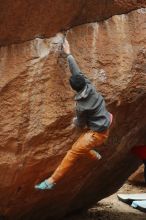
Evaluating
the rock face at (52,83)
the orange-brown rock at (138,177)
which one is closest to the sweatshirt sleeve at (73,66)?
the rock face at (52,83)

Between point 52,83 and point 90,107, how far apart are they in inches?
29.2

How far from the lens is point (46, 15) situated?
6.02 meters

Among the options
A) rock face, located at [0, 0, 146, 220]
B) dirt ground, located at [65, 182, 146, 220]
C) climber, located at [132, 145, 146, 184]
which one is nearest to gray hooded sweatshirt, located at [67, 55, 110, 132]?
rock face, located at [0, 0, 146, 220]

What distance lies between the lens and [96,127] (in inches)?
225

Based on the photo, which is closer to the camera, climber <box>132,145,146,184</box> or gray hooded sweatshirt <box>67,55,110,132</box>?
gray hooded sweatshirt <box>67,55,110,132</box>

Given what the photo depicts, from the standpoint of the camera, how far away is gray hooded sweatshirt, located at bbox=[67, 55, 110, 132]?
569cm

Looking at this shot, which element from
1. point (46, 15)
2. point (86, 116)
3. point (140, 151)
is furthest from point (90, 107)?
point (140, 151)

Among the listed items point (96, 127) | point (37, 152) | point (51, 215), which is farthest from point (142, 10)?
point (51, 215)

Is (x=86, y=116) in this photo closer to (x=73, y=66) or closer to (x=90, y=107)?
(x=90, y=107)

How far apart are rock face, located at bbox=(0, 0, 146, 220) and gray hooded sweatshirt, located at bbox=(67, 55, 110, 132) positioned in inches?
19.2

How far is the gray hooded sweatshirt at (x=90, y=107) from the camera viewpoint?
569cm

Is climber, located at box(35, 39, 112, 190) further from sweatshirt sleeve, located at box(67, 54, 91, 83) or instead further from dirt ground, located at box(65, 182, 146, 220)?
dirt ground, located at box(65, 182, 146, 220)

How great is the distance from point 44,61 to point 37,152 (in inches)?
46.0

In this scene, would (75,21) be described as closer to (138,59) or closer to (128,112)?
(138,59)
